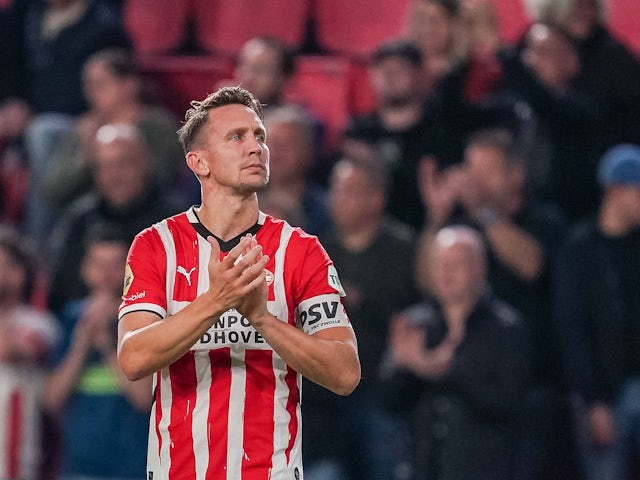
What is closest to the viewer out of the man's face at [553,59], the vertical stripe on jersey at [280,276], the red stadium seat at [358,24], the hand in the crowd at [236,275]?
the hand in the crowd at [236,275]

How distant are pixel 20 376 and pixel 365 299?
2.03 m

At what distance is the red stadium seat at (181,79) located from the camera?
22.4 feet

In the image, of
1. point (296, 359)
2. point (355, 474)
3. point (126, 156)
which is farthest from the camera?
point (126, 156)

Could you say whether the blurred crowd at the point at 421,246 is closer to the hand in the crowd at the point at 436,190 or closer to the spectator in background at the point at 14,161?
the hand in the crowd at the point at 436,190

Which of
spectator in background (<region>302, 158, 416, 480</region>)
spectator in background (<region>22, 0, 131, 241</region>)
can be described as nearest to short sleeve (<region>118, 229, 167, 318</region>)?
spectator in background (<region>302, 158, 416, 480</region>)

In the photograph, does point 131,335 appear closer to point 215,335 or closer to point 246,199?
point 215,335

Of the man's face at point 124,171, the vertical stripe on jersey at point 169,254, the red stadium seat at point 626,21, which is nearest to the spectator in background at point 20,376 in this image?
the man's face at point 124,171

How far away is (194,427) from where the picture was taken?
289cm

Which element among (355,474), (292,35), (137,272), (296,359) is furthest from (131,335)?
(292,35)

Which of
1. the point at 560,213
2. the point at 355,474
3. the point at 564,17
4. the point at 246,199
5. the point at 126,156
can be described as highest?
the point at 564,17

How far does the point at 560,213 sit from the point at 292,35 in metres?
1.89

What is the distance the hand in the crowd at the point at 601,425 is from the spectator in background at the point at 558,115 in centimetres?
105

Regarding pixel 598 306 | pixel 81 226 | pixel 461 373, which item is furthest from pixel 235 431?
pixel 81 226

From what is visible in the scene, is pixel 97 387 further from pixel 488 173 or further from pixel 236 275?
pixel 236 275
